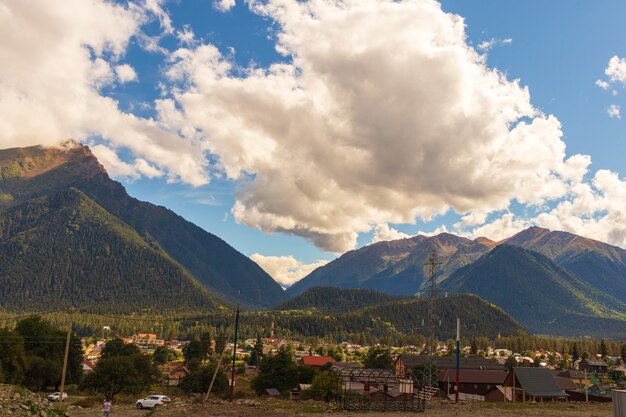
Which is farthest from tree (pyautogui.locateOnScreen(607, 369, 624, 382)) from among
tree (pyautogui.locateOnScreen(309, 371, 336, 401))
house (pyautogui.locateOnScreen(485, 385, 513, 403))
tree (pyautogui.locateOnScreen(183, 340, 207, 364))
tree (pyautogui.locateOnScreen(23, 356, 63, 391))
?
tree (pyautogui.locateOnScreen(23, 356, 63, 391))

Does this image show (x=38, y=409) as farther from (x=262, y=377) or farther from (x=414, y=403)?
(x=262, y=377)

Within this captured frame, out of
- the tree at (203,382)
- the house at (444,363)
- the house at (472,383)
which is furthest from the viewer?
the house at (444,363)

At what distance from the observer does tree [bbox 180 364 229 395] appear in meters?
93.3

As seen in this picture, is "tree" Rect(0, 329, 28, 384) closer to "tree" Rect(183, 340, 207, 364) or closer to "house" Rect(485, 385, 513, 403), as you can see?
"house" Rect(485, 385, 513, 403)

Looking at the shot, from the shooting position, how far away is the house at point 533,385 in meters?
83.4

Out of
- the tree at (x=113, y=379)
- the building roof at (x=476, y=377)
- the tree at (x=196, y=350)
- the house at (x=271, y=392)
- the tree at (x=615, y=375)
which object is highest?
the tree at (x=113, y=379)

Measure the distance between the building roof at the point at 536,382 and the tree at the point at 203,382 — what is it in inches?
2151

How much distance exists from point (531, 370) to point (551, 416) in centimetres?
3949

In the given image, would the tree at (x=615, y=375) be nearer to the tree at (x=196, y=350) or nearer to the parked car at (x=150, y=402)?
the tree at (x=196, y=350)

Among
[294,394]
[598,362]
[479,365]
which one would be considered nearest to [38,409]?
[294,394]

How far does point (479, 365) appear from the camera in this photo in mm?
139500

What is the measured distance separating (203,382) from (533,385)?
6258 cm

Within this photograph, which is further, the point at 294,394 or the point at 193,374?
the point at 193,374

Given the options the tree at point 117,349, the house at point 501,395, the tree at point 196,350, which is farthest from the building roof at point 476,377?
the tree at point 196,350
